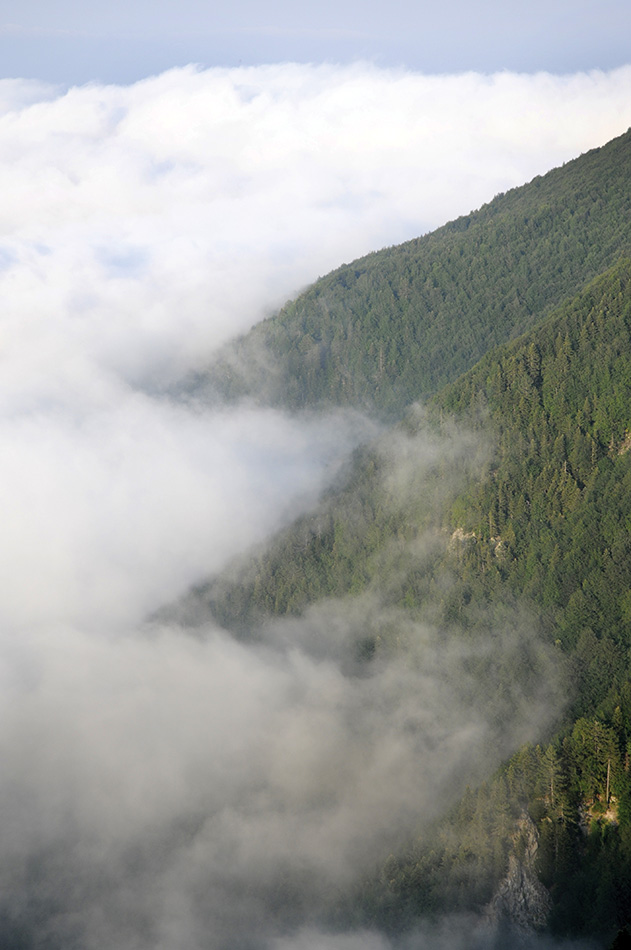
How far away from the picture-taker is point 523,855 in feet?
582

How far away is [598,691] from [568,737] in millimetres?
17263

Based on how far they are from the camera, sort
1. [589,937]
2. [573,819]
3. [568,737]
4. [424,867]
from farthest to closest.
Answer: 1. [424,867]
2. [568,737]
3. [573,819]
4. [589,937]

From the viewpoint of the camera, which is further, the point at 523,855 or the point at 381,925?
the point at 381,925

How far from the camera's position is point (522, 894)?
175 m

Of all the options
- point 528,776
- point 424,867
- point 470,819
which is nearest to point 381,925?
point 424,867

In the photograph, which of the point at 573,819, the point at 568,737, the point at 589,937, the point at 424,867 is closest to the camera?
the point at 589,937

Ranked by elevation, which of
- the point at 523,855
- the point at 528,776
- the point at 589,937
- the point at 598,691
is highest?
the point at 598,691

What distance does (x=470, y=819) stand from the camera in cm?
19438

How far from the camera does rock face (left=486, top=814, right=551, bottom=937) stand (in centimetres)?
17162

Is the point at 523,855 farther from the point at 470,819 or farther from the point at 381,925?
the point at 381,925

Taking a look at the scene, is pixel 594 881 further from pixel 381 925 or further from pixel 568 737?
pixel 381 925

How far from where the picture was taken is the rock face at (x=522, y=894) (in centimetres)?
17162

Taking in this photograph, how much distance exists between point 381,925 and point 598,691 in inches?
2649

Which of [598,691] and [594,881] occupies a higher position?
[598,691]
